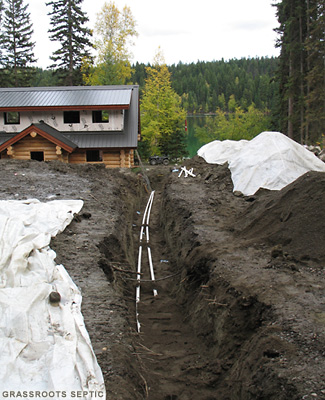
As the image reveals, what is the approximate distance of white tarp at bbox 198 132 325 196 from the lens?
15094 mm

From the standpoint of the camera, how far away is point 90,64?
39.2 metres

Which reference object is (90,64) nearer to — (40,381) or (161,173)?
(161,173)

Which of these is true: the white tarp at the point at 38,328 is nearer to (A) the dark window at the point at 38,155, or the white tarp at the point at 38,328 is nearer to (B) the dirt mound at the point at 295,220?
(B) the dirt mound at the point at 295,220

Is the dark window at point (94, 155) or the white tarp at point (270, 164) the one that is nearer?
the white tarp at point (270, 164)

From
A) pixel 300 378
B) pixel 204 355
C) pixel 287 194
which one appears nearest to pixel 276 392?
pixel 300 378

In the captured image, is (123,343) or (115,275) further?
(115,275)

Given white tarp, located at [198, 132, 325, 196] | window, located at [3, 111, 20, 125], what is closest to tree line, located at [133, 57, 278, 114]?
window, located at [3, 111, 20, 125]

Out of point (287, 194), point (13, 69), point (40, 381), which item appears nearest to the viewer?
point (40, 381)

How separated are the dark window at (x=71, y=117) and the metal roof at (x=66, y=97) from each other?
867mm

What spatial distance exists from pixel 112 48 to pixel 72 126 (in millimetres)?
16436

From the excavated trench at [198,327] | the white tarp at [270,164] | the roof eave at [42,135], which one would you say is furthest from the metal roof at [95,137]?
the excavated trench at [198,327]

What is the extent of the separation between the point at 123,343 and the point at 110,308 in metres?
1.01

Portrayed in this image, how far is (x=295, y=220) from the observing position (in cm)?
916

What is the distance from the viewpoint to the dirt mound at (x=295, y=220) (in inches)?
328
